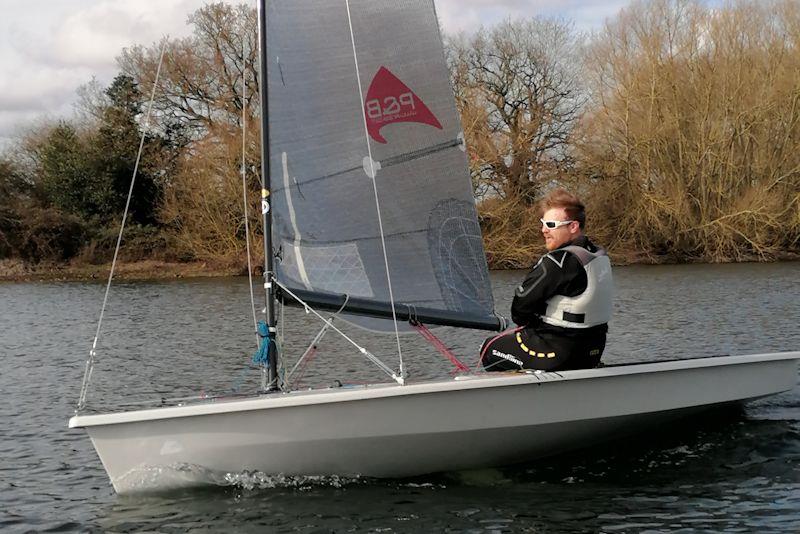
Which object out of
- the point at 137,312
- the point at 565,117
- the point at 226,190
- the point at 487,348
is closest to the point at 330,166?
the point at 487,348

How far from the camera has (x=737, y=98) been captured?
1021 inches

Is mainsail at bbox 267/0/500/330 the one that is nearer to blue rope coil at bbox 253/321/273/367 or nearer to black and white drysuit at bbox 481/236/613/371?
blue rope coil at bbox 253/321/273/367

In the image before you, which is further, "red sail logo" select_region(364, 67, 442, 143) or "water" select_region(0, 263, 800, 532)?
"red sail logo" select_region(364, 67, 442, 143)

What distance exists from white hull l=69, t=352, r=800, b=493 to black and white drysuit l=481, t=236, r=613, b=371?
A: 0.61 feet

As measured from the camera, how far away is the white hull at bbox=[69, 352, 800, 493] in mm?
5109

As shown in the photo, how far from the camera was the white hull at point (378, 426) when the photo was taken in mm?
5109

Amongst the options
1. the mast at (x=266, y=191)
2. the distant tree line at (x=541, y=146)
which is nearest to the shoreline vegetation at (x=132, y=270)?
the distant tree line at (x=541, y=146)

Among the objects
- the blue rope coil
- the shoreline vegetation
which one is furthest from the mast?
the shoreline vegetation

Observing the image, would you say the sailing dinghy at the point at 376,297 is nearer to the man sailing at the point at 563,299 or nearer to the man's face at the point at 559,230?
the man sailing at the point at 563,299

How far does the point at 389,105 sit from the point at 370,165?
1.37 feet

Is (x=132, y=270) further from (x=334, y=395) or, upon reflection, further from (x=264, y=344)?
(x=334, y=395)

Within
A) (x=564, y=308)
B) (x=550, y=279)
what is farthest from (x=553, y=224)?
(x=564, y=308)

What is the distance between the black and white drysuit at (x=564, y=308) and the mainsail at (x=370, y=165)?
58 cm

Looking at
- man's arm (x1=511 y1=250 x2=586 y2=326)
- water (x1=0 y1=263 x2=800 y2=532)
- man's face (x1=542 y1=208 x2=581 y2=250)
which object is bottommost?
water (x1=0 y1=263 x2=800 y2=532)
